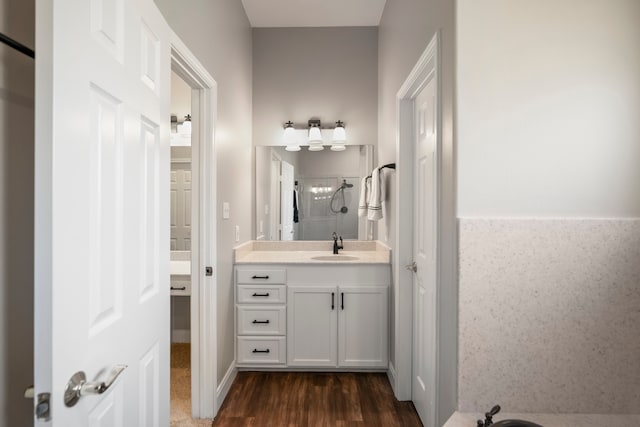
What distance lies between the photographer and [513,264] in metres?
1.23

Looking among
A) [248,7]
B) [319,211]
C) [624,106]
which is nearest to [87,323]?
[624,106]

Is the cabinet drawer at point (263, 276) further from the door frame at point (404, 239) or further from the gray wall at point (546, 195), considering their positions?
the gray wall at point (546, 195)

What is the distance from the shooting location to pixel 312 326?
2686 millimetres

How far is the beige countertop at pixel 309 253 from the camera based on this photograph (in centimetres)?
269

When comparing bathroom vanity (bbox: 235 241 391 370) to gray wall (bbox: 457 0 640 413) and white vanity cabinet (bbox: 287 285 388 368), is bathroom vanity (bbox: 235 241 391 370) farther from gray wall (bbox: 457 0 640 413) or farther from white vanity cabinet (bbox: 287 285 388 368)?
gray wall (bbox: 457 0 640 413)

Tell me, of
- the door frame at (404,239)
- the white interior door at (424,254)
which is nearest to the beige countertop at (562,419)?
the white interior door at (424,254)

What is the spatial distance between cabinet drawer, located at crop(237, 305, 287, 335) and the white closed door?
1.40 m

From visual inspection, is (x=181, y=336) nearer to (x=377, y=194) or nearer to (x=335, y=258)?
(x=335, y=258)

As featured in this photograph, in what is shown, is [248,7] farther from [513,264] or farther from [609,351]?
[609,351]

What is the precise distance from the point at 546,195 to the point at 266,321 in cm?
205

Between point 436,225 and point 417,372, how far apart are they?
1123 mm

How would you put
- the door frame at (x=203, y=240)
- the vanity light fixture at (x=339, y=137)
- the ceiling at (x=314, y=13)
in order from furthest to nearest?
the vanity light fixture at (x=339, y=137) < the ceiling at (x=314, y=13) < the door frame at (x=203, y=240)

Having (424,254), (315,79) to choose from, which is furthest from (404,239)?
(315,79)

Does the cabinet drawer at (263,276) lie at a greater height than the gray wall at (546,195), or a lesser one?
lesser
